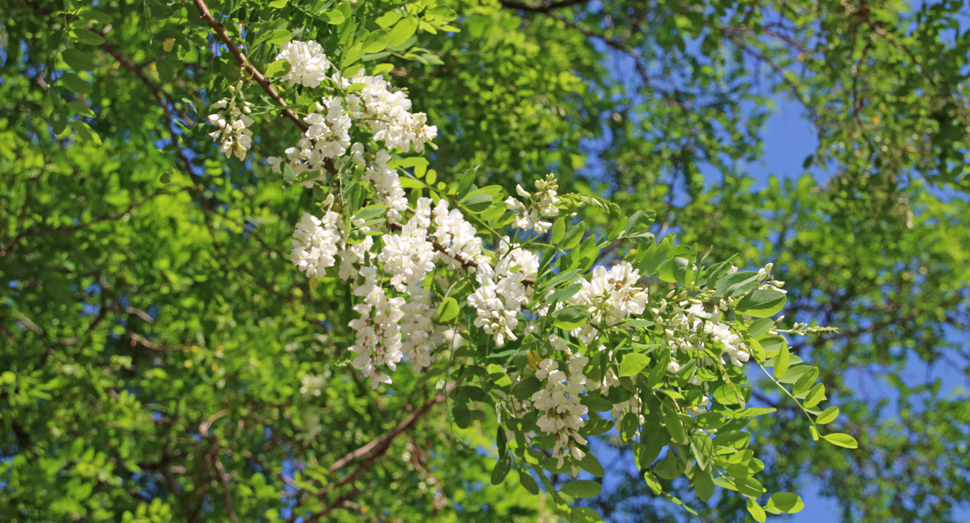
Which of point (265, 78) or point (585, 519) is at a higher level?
point (265, 78)

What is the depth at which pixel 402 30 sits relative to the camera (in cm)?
165

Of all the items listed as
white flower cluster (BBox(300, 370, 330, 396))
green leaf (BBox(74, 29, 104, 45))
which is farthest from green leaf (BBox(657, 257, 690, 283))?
white flower cluster (BBox(300, 370, 330, 396))

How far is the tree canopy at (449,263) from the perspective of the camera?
54.1 inches

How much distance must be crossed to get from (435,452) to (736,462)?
3.20m

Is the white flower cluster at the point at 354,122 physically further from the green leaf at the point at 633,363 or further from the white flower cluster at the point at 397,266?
the green leaf at the point at 633,363

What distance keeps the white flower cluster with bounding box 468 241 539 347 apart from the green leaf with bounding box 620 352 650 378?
0.20 metres

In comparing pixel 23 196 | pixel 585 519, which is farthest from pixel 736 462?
pixel 23 196

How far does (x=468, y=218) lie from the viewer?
1.71 meters

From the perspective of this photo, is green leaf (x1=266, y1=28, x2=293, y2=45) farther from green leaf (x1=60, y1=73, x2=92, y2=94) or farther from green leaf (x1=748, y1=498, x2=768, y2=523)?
green leaf (x1=748, y1=498, x2=768, y2=523)

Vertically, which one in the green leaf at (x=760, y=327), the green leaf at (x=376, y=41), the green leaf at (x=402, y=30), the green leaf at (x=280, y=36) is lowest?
the green leaf at (x=760, y=327)

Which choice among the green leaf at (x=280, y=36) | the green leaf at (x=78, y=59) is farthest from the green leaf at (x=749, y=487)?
the green leaf at (x=78, y=59)

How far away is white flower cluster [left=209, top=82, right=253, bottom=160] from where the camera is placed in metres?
1.47

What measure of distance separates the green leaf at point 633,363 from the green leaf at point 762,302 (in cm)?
24

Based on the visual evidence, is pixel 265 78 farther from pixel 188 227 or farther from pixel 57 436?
pixel 57 436
